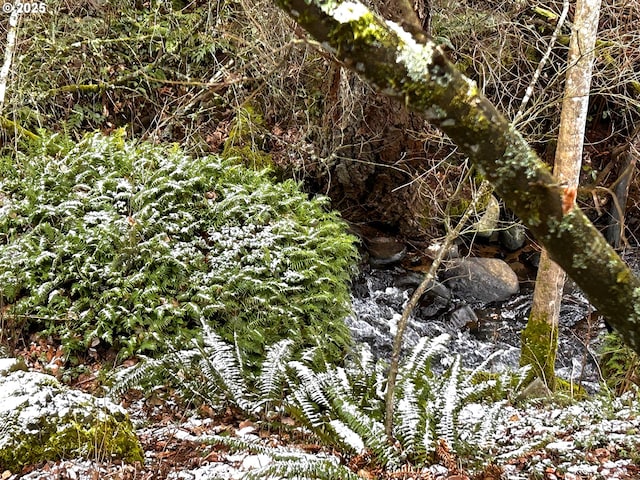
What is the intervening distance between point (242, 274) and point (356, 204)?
476cm

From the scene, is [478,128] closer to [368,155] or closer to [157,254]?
[157,254]

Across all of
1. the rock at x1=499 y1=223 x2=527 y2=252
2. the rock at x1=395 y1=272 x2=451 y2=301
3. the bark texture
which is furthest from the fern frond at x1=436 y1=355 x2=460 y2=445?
the rock at x1=499 y1=223 x2=527 y2=252

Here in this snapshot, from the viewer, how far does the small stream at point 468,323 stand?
7293mm

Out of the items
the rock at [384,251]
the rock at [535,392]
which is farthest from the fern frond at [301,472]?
the rock at [384,251]

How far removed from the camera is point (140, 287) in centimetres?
462

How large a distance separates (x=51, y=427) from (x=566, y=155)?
5410mm

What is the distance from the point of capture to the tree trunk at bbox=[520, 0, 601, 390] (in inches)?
208

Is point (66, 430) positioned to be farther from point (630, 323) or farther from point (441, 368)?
point (441, 368)

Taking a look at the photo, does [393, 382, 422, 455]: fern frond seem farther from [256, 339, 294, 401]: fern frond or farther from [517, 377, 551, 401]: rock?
[517, 377, 551, 401]: rock

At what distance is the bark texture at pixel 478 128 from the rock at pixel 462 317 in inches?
270

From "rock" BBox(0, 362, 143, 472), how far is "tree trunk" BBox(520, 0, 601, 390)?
382 cm

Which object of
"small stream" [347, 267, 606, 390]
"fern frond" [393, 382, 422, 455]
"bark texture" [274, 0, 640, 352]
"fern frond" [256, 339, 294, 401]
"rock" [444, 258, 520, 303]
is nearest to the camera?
"bark texture" [274, 0, 640, 352]

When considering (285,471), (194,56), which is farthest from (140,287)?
(194,56)

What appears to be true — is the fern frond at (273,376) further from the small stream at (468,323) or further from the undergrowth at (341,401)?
the small stream at (468,323)
